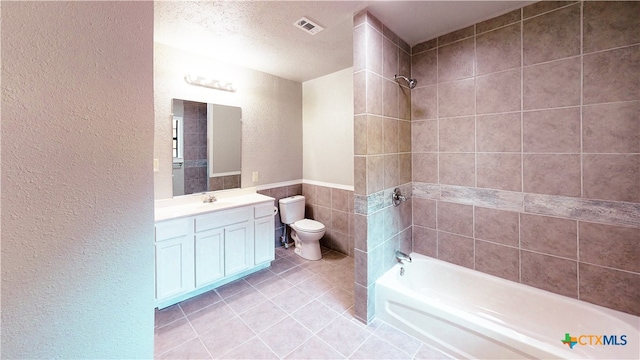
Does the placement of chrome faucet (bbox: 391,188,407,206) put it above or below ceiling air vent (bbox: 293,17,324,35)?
below

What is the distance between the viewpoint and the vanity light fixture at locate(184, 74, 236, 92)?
7.95ft

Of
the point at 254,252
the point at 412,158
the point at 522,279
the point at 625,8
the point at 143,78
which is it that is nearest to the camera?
the point at 143,78

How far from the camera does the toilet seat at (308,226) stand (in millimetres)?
2908

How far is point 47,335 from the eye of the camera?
522 millimetres

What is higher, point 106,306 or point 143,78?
point 143,78

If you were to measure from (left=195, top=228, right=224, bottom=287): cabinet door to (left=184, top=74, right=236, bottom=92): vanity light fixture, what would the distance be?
4.97ft

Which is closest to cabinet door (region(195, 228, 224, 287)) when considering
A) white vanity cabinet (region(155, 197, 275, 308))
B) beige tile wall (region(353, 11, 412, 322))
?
white vanity cabinet (region(155, 197, 275, 308))

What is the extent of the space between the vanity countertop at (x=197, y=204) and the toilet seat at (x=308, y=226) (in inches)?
20.8

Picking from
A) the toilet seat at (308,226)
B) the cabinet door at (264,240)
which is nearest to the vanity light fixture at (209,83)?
the cabinet door at (264,240)

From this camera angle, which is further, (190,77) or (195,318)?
(190,77)

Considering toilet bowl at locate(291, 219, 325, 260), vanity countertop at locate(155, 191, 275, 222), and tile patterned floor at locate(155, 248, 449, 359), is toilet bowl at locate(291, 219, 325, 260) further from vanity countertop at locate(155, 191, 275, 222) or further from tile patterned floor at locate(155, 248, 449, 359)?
vanity countertop at locate(155, 191, 275, 222)

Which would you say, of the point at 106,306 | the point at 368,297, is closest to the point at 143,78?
the point at 106,306

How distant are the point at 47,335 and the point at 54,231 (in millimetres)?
224

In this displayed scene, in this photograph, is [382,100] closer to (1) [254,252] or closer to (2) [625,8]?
(2) [625,8]
